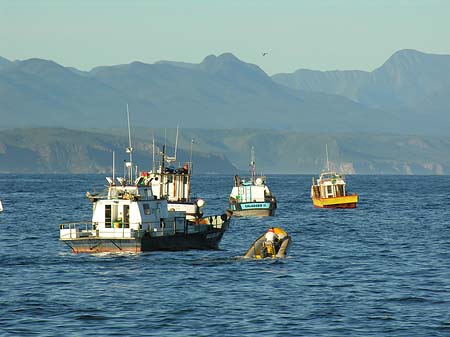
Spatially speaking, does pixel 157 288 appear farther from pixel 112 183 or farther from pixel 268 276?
pixel 112 183

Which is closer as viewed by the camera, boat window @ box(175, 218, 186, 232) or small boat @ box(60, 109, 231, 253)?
small boat @ box(60, 109, 231, 253)

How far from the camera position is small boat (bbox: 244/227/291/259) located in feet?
235

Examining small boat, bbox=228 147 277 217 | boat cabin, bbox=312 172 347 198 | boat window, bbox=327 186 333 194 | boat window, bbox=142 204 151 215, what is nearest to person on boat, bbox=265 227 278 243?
boat window, bbox=142 204 151 215

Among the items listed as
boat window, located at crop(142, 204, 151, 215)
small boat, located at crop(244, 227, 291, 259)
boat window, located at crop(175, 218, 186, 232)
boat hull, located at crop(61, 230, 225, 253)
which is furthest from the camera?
boat window, located at crop(175, 218, 186, 232)

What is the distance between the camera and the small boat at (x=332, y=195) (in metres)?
157

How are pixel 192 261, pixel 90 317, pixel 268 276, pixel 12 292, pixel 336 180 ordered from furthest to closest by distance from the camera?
pixel 336 180
pixel 192 261
pixel 268 276
pixel 12 292
pixel 90 317

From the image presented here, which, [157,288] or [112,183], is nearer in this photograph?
[157,288]

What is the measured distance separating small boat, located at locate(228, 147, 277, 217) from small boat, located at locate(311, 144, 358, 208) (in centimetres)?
1643

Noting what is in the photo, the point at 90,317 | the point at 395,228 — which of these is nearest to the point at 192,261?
the point at 90,317

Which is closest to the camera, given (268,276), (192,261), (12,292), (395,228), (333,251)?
(12,292)

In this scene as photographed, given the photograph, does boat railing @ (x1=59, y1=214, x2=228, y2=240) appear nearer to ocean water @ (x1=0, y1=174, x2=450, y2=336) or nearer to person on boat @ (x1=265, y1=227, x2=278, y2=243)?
ocean water @ (x1=0, y1=174, x2=450, y2=336)

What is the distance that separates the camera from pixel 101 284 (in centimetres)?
5909

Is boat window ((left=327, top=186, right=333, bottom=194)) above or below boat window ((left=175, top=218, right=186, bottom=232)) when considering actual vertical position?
above

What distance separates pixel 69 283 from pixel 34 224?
2187 inches
